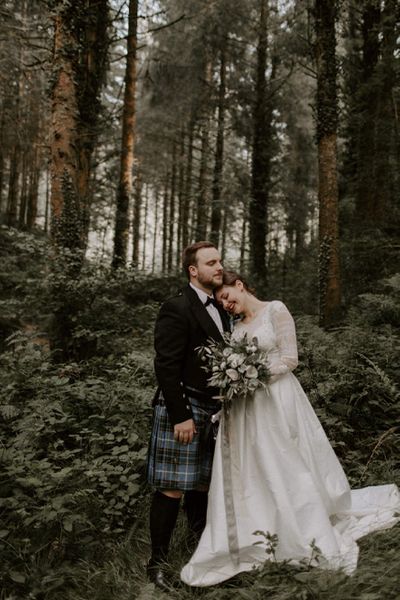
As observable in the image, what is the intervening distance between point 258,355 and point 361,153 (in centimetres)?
1083

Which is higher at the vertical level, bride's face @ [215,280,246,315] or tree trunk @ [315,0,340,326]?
tree trunk @ [315,0,340,326]

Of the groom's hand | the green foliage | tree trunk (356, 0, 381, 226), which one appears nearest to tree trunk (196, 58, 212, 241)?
tree trunk (356, 0, 381, 226)

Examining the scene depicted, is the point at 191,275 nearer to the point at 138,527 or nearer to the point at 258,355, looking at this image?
the point at 258,355

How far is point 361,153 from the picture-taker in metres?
12.3

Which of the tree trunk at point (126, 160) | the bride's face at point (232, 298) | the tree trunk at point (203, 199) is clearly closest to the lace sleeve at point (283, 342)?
the bride's face at point (232, 298)

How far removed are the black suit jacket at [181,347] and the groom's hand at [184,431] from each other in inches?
1.4

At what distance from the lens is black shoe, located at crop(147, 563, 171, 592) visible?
312 cm

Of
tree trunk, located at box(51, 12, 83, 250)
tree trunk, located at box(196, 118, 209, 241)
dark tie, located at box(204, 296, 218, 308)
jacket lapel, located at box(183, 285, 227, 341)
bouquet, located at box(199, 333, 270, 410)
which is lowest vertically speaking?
bouquet, located at box(199, 333, 270, 410)

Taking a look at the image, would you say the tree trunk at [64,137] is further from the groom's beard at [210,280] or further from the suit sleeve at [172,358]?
the suit sleeve at [172,358]

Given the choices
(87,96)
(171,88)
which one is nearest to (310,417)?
(87,96)

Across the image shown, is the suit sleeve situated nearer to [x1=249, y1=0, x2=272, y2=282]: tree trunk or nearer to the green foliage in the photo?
the green foliage

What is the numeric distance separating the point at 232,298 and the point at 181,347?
58cm

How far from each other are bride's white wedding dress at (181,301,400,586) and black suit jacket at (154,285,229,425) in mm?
323

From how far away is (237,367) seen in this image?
3158 mm
